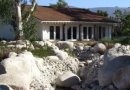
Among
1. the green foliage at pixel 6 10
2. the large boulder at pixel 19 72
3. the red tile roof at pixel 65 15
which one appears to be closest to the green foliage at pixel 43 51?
the large boulder at pixel 19 72

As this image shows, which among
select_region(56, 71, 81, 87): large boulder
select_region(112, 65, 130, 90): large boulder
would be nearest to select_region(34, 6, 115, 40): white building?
select_region(56, 71, 81, 87): large boulder

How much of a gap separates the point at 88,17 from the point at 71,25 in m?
3.45

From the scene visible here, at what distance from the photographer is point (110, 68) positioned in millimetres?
19469

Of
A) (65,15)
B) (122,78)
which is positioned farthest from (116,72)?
(65,15)

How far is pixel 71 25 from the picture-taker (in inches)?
1829

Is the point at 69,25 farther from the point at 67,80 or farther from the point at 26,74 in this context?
the point at 26,74

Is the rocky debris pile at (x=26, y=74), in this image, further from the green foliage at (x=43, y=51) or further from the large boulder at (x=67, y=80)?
the green foliage at (x=43, y=51)

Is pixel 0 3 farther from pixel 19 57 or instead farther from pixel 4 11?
pixel 19 57

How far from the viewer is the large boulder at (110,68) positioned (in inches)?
754

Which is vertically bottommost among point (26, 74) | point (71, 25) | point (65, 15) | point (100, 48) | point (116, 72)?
point (71, 25)

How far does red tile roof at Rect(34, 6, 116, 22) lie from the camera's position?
144 feet

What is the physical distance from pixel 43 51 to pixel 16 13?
10016 mm

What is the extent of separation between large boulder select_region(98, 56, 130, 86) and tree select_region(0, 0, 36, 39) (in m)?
16.3

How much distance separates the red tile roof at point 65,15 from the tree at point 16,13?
4796 millimetres
